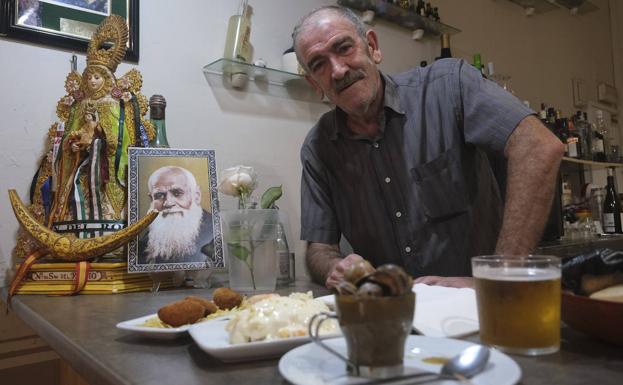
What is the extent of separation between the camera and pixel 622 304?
49cm

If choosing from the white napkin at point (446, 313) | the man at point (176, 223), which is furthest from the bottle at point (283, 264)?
the white napkin at point (446, 313)

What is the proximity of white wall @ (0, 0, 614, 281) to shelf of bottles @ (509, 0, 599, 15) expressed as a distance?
0.24 metres

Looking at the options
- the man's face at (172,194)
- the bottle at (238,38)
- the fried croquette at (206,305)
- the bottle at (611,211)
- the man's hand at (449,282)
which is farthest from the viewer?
the bottle at (611,211)

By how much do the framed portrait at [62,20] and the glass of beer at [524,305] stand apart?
4.46ft

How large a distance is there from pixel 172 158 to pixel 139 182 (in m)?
0.11

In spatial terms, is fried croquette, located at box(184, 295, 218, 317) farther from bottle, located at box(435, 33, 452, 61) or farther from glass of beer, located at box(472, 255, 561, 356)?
bottle, located at box(435, 33, 452, 61)

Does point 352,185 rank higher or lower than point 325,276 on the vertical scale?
higher

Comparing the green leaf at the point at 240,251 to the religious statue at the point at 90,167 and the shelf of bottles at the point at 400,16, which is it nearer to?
the religious statue at the point at 90,167

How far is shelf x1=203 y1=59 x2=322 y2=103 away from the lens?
1.67 metres

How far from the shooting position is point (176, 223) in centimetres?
124

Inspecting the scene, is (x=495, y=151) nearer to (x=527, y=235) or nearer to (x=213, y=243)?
(x=527, y=235)

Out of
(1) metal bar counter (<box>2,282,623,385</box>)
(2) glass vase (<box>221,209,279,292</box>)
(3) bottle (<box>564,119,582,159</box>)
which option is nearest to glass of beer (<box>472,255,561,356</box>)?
(1) metal bar counter (<box>2,282,623,385</box>)

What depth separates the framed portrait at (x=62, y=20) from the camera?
1317mm

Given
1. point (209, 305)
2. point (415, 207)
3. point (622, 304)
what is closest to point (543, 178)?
point (415, 207)
